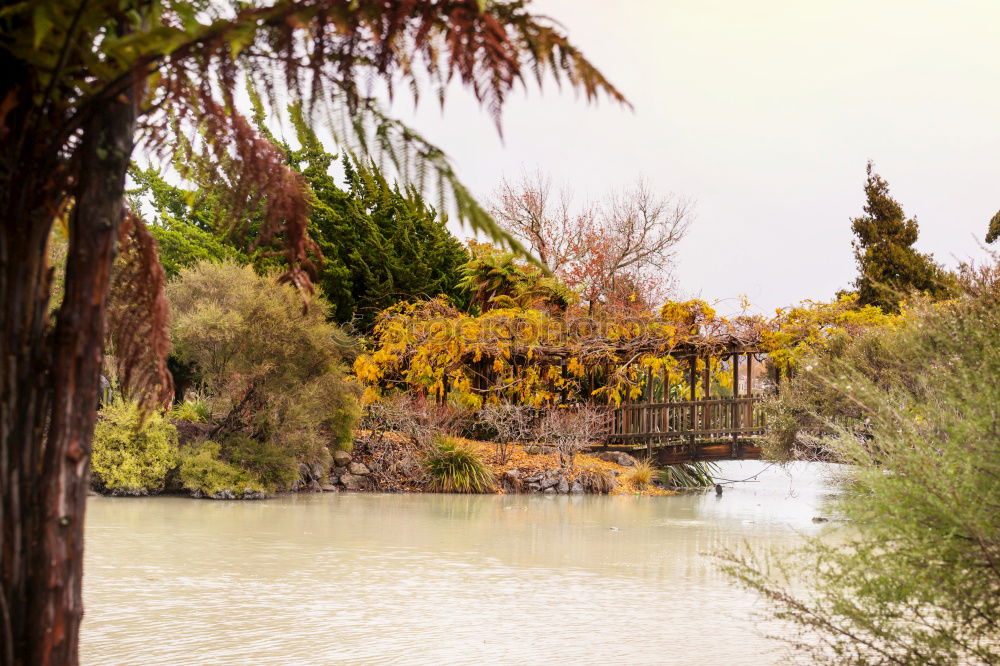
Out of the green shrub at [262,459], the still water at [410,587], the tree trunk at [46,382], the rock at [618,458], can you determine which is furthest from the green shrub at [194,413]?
the tree trunk at [46,382]

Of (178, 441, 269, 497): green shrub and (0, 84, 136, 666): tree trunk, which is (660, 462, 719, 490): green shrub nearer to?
(178, 441, 269, 497): green shrub

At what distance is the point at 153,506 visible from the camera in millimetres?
14328

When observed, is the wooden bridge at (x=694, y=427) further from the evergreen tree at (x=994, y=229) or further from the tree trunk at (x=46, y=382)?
the tree trunk at (x=46, y=382)

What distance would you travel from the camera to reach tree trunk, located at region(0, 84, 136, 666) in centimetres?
233

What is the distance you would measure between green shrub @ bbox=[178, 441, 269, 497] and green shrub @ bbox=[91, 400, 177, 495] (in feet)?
1.21

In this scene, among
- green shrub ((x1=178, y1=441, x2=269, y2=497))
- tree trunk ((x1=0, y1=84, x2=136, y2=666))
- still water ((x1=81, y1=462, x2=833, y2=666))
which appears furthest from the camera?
green shrub ((x1=178, y1=441, x2=269, y2=497))

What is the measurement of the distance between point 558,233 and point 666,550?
1983 cm

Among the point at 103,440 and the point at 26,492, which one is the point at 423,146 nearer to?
the point at 26,492

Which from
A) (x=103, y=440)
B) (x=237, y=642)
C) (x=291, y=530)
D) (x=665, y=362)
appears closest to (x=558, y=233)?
(x=665, y=362)

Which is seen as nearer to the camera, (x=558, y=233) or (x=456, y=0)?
(x=456, y=0)

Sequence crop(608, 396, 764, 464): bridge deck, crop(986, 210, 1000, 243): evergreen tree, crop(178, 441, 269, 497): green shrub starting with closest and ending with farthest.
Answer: crop(178, 441, 269, 497): green shrub
crop(608, 396, 764, 464): bridge deck
crop(986, 210, 1000, 243): evergreen tree

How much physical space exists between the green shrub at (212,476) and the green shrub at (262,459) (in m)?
0.17

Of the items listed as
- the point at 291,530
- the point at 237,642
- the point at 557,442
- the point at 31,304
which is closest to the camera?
the point at 31,304

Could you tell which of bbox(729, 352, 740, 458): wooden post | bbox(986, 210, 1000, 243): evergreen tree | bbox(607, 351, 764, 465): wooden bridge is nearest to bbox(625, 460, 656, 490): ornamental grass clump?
bbox(607, 351, 764, 465): wooden bridge
